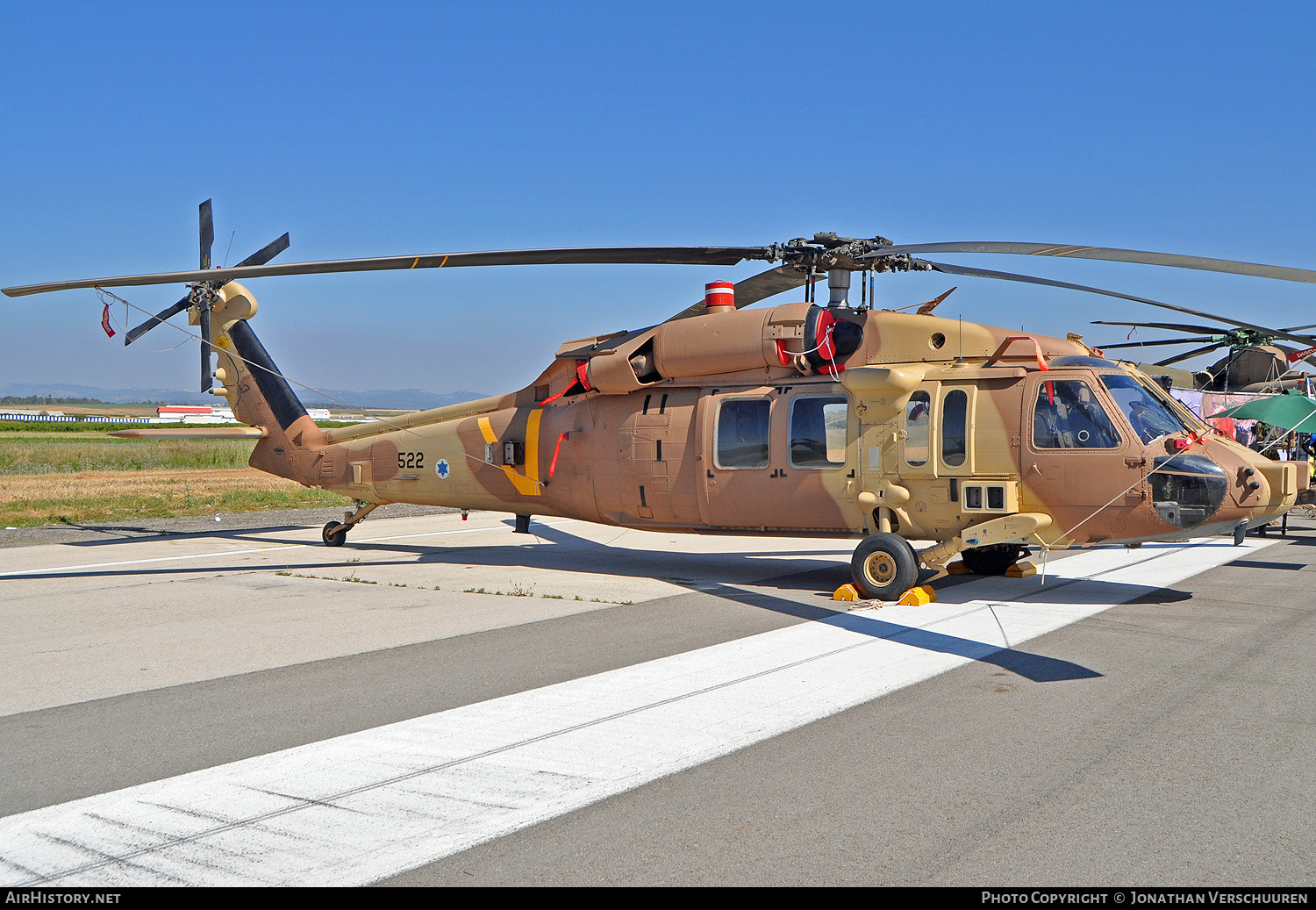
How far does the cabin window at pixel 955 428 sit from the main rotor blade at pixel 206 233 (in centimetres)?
1117

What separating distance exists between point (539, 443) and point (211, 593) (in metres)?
4.40

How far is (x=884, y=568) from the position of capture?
996 cm

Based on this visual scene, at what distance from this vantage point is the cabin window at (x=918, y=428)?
33.1 feet

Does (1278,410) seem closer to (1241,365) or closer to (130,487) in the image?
(1241,365)

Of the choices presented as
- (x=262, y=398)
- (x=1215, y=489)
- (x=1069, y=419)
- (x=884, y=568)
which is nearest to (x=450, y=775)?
(x=884, y=568)

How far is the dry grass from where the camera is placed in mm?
19203

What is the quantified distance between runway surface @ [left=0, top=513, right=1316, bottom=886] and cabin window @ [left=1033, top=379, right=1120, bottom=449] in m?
1.68

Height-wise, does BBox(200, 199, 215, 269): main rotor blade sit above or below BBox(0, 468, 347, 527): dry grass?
above

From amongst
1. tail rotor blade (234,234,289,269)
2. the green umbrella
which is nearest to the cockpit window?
the green umbrella

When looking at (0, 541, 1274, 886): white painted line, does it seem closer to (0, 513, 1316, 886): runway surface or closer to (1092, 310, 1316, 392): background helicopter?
(0, 513, 1316, 886): runway surface

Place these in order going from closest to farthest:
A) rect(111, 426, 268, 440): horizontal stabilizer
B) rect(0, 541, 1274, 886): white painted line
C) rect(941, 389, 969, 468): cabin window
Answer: rect(0, 541, 1274, 886): white painted line
rect(941, 389, 969, 468): cabin window
rect(111, 426, 268, 440): horizontal stabilizer
